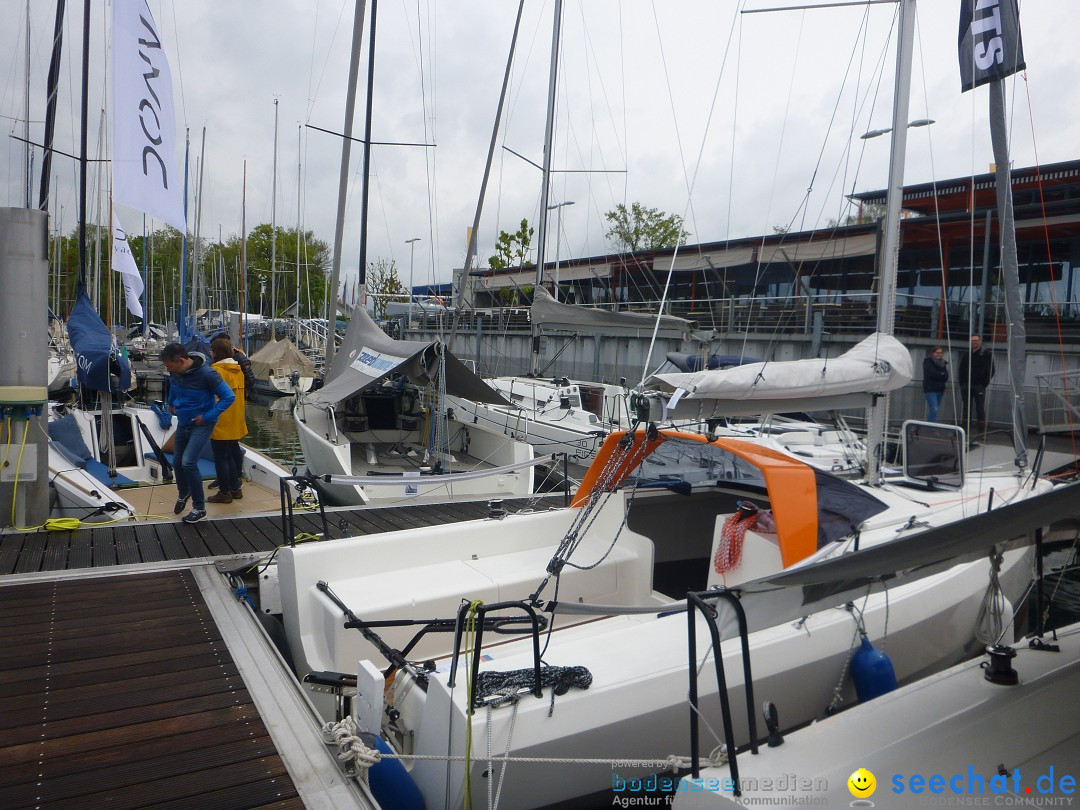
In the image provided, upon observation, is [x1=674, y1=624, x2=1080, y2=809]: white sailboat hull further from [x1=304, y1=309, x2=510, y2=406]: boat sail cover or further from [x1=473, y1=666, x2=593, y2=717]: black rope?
[x1=304, y1=309, x2=510, y2=406]: boat sail cover

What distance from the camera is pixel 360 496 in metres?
8.73

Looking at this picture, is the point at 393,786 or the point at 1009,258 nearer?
the point at 393,786

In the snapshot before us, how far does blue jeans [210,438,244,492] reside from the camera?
7532 mm

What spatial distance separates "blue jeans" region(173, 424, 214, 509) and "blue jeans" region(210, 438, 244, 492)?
103 cm

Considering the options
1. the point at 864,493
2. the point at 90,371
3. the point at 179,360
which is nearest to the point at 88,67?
the point at 90,371

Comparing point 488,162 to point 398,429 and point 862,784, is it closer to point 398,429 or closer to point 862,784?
point 398,429

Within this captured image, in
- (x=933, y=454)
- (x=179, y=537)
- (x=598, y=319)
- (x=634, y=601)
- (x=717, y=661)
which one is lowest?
(x=634, y=601)

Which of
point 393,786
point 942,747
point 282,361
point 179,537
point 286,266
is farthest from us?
point 286,266

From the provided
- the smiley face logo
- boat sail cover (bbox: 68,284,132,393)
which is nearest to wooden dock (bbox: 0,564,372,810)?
the smiley face logo

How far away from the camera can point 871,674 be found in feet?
12.2

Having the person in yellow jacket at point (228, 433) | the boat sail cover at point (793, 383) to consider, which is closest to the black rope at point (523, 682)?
the boat sail cover at point (793, 383)

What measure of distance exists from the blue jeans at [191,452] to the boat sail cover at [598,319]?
6237mm

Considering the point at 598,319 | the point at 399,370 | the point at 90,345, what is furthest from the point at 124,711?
the point at 598,319

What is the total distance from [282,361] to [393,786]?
26687mm
